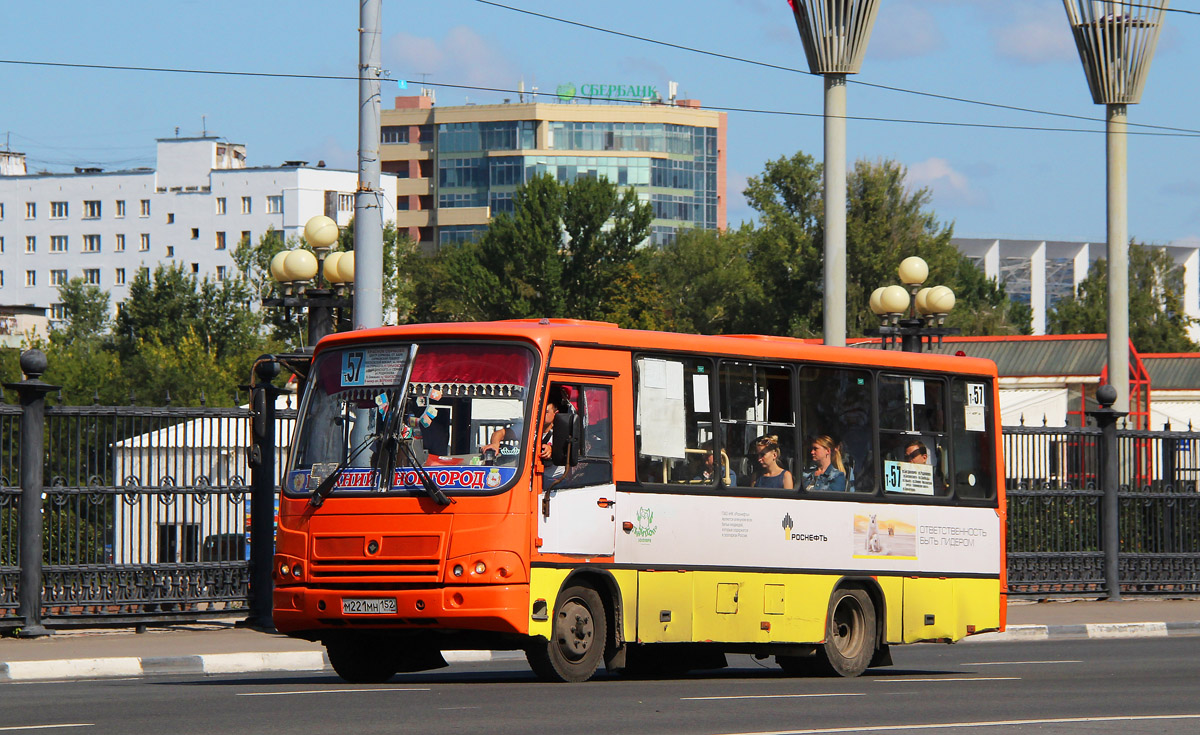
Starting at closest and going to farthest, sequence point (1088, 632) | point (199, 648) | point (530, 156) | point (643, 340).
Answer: point (643, 340) → point (199, 648) → point (1088, 632) → point (530, 156)

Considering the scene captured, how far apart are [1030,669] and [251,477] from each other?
27.0 ft

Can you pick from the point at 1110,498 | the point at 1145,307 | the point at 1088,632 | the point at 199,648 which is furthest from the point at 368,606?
the point at 1145,307

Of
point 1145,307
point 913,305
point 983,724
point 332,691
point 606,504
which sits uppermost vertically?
point 1145,307

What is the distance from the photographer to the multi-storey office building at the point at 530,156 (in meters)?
128

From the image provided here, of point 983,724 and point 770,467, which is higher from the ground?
point 770,467

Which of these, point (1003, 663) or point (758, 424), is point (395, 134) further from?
point (758, 424)

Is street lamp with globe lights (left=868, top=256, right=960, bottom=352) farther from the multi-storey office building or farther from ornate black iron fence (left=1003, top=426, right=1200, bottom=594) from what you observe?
the multi-storey office building

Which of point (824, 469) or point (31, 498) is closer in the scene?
point (824, 469)

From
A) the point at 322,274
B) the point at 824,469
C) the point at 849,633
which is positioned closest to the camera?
the point at 824,469

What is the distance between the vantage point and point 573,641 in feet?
43.5

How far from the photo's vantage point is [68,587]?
57.8ft

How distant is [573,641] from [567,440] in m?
1.56

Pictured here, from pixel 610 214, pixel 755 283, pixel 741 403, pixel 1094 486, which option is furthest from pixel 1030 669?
pixel 610 214

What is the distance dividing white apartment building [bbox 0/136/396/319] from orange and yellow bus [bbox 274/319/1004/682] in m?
108
